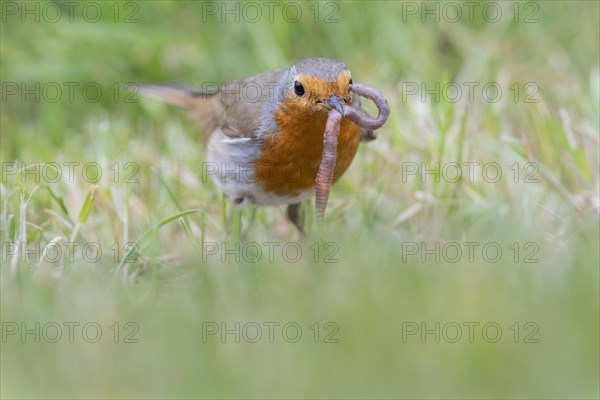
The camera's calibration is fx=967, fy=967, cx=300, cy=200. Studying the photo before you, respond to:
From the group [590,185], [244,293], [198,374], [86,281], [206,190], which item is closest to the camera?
[198,374]

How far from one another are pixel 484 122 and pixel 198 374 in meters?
3.25

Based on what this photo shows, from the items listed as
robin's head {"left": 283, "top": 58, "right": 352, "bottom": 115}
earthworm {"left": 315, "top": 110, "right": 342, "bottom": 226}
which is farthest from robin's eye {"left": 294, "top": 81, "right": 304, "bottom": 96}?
earthworm {"left": 315, "top": 110, "right": 342, "bottom": 226}

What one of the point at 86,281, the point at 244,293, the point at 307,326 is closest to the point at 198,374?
the point at 307,326

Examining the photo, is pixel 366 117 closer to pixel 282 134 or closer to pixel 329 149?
pixel 329 149

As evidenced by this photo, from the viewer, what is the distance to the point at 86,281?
11.9ft

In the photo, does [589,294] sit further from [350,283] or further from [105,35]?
[105,35]

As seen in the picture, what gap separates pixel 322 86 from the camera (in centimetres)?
398

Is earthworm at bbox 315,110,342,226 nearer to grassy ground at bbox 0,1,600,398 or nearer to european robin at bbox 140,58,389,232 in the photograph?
european robin at bbox 140,58,389,232

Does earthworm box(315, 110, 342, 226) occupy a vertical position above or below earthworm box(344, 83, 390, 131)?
below

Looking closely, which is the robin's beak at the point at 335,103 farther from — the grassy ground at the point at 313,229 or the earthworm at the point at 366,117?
the grassy ground at the point at 313,229

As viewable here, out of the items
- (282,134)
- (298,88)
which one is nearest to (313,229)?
(282,134)

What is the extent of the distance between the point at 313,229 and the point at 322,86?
101 centimetres

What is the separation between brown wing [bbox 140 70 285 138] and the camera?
4.69m

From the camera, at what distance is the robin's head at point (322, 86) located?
397 centimetres
